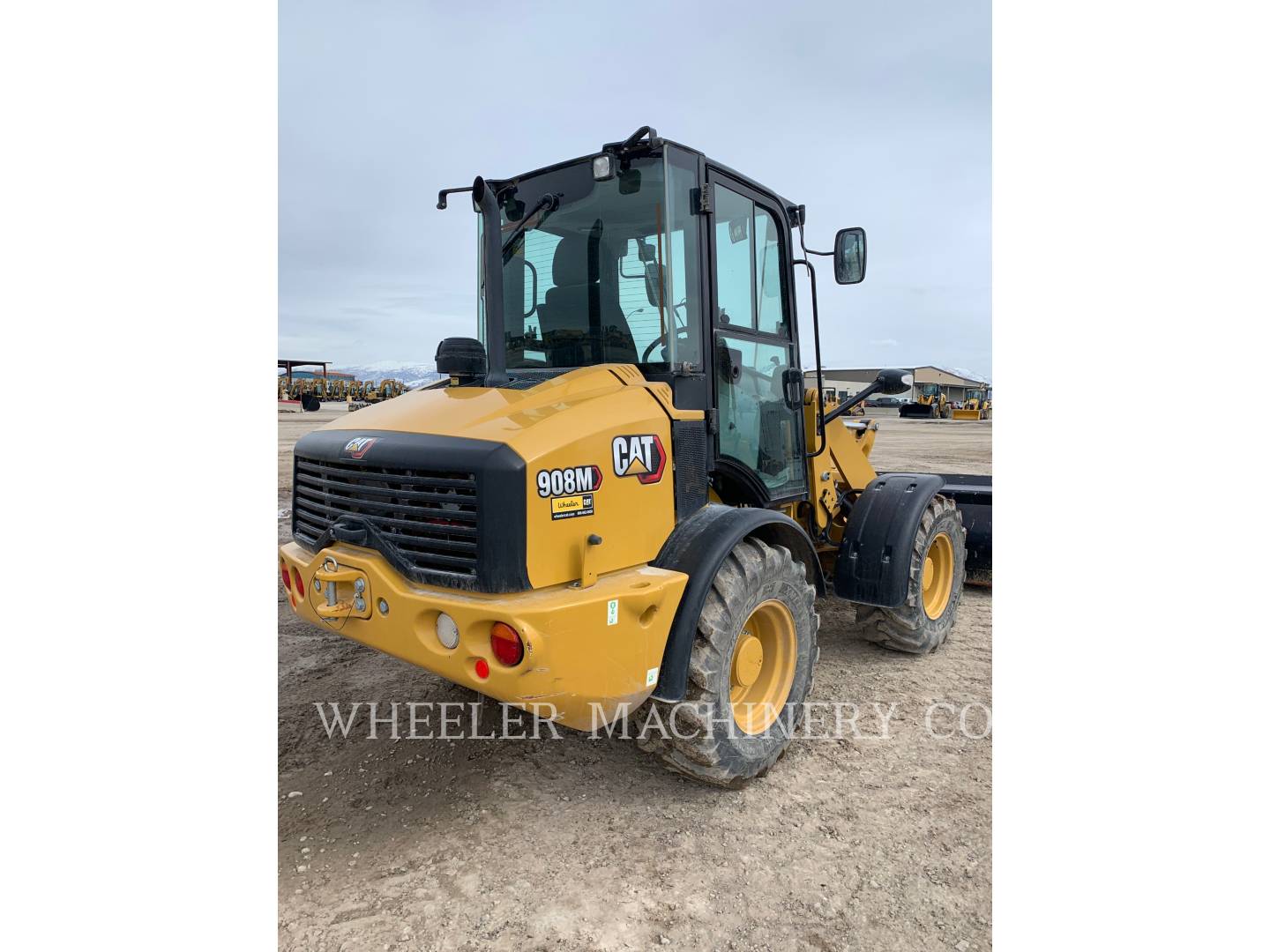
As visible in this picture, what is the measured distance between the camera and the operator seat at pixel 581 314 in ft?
11.3

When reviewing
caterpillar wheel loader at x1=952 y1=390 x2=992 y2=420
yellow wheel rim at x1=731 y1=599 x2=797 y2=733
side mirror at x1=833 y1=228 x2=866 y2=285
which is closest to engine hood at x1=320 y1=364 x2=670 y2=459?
yellow wheel rim at x1=731 y1=599 x2=797 y2=733

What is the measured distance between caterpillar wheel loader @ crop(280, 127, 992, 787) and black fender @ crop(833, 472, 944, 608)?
0.01 metres

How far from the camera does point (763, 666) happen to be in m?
3.45

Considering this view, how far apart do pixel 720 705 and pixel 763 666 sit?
1.91ft

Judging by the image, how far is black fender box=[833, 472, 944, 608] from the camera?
412cm

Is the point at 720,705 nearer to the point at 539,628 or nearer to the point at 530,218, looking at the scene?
the point at 539,628

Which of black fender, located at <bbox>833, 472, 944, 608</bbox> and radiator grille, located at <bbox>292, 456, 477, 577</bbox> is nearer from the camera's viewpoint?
radiator grille, located at <bbox>292, 456, 477, 577</bbox>

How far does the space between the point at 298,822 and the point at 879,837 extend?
7.23 feet

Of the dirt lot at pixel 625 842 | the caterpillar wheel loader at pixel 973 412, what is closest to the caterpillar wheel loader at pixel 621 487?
the dirt lot at pixel 625 842

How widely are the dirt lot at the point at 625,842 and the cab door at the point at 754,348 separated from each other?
1309mm

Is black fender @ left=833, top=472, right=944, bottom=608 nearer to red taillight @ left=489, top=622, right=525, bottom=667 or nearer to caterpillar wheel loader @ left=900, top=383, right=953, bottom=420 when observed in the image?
red taillight @ left=489, top=622, right=525, bottom=667

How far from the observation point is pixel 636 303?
3.38 meters

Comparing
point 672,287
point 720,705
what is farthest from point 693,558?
point 672,287

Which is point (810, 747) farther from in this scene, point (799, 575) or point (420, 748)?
point (420, 748)
